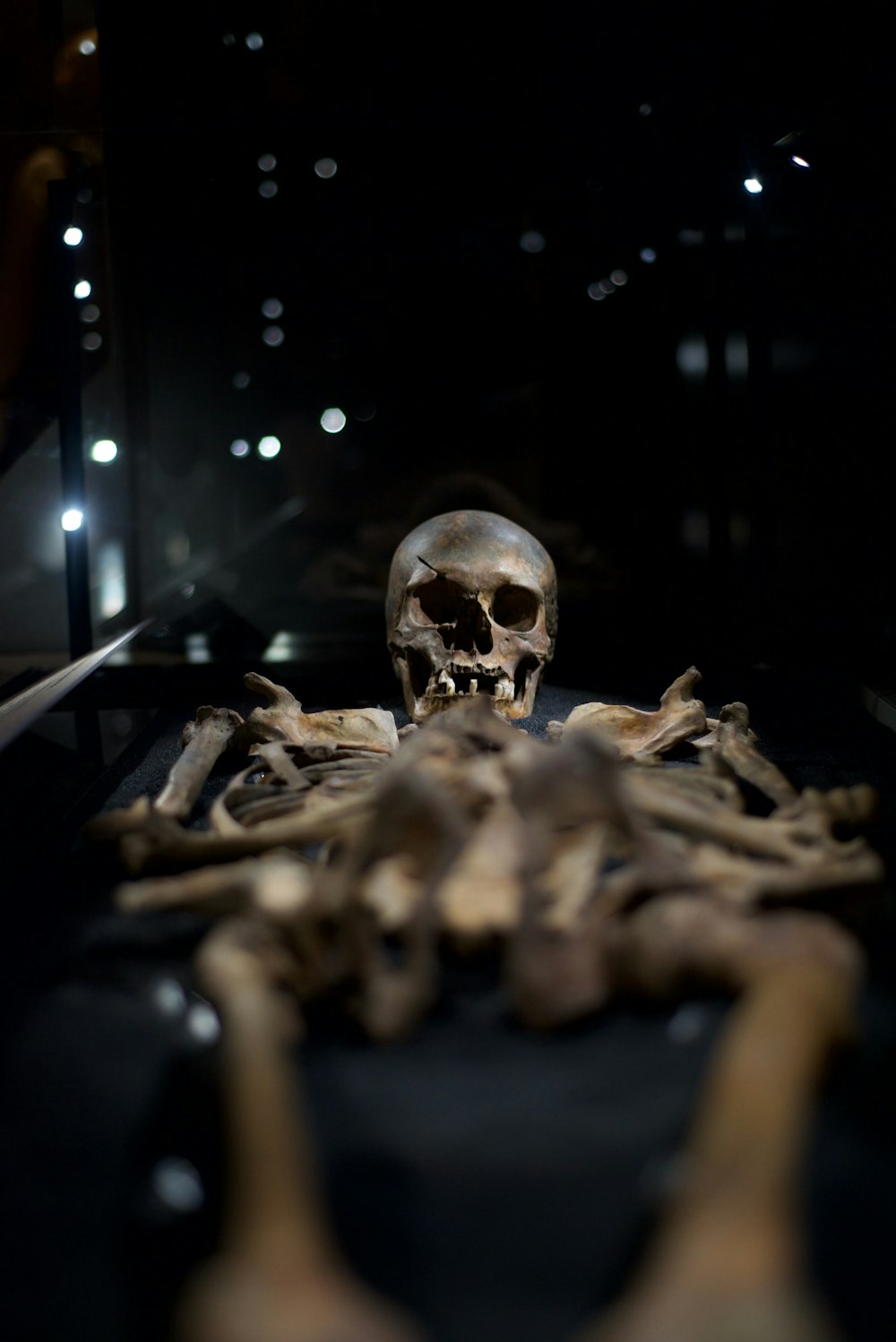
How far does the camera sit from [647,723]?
2.82 meters

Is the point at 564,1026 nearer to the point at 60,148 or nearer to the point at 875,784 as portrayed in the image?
the point at 875,784

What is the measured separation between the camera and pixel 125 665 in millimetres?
3654

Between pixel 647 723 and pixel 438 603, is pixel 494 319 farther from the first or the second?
pixel 647 723

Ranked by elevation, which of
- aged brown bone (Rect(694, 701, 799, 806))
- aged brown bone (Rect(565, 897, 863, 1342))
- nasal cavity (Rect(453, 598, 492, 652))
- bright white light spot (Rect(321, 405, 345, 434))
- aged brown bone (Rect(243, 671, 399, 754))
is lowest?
aged brown bone (Rect(243, 671, 399, 754))

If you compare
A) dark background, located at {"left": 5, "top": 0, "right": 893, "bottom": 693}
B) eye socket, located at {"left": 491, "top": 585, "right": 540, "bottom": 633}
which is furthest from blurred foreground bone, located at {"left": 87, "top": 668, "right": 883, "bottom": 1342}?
dark background, located at {"left": 5, "top": 0, "right": 893, "bottom": 693}

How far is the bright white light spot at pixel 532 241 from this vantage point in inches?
142

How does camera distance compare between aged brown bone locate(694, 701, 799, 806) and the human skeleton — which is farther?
aged brown bone locate(694, 701, 799, 806)

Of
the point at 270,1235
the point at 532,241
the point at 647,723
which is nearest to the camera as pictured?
the point at 270,1235

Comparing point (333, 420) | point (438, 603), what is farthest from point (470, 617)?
point (333, 420)

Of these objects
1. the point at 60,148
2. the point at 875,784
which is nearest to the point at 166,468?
the point at 60,148

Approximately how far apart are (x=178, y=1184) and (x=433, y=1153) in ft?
0.89

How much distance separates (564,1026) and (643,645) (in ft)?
8.68

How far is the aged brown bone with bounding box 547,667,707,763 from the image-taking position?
2.66 metres

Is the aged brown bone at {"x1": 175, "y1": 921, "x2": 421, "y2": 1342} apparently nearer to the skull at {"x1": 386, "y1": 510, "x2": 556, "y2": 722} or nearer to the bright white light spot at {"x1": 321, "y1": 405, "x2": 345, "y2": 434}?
the skull at {"x1": 386, "y1": 510, "x2": 556, "y2": 722}
